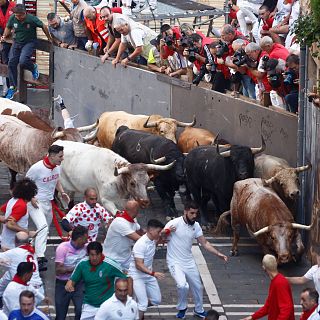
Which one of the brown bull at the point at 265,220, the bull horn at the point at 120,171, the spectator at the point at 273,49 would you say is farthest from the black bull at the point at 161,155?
the spectator at the point at 273,49

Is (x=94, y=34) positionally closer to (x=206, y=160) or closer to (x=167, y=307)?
(x=206, y=160)

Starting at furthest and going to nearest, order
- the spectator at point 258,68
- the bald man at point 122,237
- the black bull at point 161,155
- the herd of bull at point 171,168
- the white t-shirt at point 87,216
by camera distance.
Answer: the spectator at point 258,68 < the black bull at point 161,155 < the herd of bull at point 171,168 < the white t-shirt at point 87,216 < the bald man at point 122,237

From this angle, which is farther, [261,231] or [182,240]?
[261,231]

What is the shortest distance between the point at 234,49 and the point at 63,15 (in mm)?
14156

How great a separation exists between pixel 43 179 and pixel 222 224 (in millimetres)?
3192

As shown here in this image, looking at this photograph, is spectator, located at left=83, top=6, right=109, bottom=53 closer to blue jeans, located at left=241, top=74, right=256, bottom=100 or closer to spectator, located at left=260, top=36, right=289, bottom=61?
blue jeans, located at left=241, top=74, right=256, bottom=100

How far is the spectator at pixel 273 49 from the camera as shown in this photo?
22.1 m

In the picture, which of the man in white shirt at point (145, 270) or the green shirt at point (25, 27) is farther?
the green shirt at point (25, 27)

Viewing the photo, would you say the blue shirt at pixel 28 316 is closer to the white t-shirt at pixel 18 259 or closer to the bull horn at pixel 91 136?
the white t-shirt at pixel 18 259

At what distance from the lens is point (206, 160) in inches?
859

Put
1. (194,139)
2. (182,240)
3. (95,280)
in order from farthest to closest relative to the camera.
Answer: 1. (194,139)
2. (182,240)
3. (95,280)

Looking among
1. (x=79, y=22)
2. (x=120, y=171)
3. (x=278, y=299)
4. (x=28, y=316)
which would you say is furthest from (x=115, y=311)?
(x=79, y=22)

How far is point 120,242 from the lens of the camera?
1697cm

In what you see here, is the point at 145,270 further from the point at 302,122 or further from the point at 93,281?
the point at 302,122
